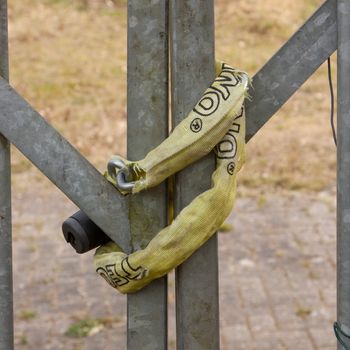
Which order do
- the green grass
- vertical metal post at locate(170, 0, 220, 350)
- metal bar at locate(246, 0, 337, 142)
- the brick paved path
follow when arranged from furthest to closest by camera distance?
1. the green grass
2. the brick paved path
3. metal bar at locate(246, 0, 337, 142)
4. vertical metal post at locate(170, 0, 220, 350)

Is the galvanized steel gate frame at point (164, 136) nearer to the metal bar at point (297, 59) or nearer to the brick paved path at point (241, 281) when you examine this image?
the metal bar at point (297, 59)

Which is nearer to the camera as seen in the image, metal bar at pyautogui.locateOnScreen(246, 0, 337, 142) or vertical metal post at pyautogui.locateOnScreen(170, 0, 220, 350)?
vertical metal post at pyautogui.locateOnScreen(170, 0, 220, 350)

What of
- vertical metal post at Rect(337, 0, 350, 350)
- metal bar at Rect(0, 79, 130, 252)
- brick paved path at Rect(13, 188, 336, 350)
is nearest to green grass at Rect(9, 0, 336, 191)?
brick paved path at Rect(13, 188, 336, 350)

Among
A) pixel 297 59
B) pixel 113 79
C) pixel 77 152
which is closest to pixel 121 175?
pixel 77 152

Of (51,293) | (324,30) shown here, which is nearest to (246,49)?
(51,293)

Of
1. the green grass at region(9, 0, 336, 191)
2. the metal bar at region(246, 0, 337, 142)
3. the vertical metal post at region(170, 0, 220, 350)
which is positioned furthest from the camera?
the green grass at region(9, 0, 336, 191)

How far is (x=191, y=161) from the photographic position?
210 cm

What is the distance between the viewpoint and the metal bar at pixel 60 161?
214cm

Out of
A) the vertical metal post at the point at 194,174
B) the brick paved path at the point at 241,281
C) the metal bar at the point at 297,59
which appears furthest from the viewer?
the brick paved path at the point at 241,281

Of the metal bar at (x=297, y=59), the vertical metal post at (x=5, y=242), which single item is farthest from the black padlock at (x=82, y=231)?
the metal bar at (x=297, y=59)

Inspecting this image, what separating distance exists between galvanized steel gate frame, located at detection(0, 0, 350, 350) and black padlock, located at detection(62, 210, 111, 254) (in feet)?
0.14

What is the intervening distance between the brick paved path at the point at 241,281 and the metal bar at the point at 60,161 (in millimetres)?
2546

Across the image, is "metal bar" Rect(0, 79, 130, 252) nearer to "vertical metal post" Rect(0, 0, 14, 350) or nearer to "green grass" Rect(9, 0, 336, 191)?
"vertical metal post" Rect(0, 0, 14, 350)

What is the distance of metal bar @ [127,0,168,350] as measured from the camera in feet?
6.82
